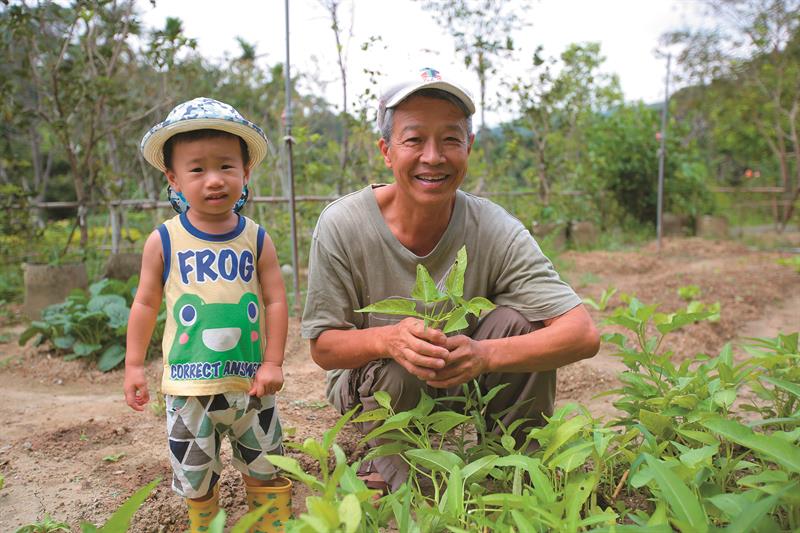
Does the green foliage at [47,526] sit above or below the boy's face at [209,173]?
below

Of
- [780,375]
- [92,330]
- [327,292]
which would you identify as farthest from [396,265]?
[92,330]

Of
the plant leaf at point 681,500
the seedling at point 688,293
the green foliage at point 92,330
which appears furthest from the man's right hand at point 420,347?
the seedling at point 688,293

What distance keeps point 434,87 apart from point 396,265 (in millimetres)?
514

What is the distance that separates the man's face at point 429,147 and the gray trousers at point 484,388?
41 centimetres

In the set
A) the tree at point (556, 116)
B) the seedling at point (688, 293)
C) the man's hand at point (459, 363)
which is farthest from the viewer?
the tree at point (556, 116)

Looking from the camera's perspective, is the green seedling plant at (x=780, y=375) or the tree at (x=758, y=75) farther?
the tree at (x=758, y=75)

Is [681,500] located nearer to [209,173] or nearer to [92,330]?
[209,173]

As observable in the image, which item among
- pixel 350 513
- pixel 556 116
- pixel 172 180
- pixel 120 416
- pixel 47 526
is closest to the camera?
pixel 350 513

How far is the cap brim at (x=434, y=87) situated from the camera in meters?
1.64

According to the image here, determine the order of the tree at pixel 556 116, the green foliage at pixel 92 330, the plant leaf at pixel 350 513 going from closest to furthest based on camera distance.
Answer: the plant leaf at pixel 350 513 → the green foliage at pixel 92 330 → the tree at pixel 556 116

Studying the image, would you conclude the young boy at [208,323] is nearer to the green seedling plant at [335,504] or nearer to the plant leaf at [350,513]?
the green seedling plant at [335,504]

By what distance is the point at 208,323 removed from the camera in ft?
5.08

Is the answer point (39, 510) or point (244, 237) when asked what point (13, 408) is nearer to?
point (39, 510)

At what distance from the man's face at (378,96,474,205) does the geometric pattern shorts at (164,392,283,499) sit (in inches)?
27.7
